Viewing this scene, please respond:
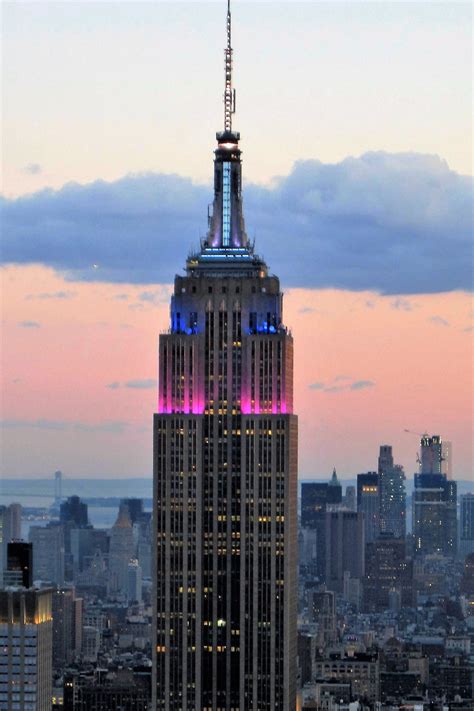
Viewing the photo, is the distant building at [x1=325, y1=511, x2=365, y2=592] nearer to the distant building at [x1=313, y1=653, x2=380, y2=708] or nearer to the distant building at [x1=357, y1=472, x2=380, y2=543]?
the distant building at [x1=357, y1=472, x2=380, y2=543]

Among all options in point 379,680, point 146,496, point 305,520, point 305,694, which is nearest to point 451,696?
point 379,680

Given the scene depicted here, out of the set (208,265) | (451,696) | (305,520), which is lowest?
(451,696)

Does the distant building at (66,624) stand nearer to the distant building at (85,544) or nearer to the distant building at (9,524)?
the distant building at (85,544)

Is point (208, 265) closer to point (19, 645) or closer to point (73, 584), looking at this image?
point (19, 645)

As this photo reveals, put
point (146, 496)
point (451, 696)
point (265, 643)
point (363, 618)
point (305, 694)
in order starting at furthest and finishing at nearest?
point (363, 618) < point (451, 696) < point (305, 694) < point (146, 496) < point (265, 643)

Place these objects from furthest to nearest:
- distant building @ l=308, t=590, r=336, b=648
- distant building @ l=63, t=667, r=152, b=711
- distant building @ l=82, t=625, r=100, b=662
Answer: distant building @ l=308, t=590, r=336, b=648
distant building @ l=82, t=625, r=100, b=662
distant building @ l=63, t=667, r=152, b=711

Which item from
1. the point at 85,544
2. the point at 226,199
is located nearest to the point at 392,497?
the point at 85,544

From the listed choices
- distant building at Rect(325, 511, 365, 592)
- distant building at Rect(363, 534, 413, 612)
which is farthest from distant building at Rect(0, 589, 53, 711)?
distant building at Rect(363, 534, 413, 612)
